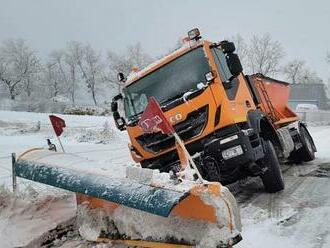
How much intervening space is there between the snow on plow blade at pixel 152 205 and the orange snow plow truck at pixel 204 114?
1686 millimetres

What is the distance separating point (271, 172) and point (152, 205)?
361 centimetres

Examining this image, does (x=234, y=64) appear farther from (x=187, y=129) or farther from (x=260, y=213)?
(x=260, y=213)

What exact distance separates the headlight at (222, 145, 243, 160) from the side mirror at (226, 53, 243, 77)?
131 centimetres

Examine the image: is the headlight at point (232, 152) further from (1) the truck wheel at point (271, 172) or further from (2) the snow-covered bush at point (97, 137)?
(2) the snow-covered bush at point (97, 137)

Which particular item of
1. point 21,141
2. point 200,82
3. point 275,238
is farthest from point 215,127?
point 21,141

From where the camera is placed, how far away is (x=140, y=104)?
7633mm

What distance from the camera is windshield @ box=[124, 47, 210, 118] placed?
698 cm

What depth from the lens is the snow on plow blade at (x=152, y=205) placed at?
3814 millimetres

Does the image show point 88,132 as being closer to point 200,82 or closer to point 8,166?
point 8,166

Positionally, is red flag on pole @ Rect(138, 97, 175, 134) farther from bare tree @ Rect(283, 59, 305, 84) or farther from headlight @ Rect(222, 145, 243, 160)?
bare tree @ Rect(283, 59, 305, 84)

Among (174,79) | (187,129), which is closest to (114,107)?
(174,79)

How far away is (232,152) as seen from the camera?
6371 mm

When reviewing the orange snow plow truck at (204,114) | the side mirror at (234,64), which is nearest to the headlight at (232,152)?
the orange snow plow truck at (204,114)

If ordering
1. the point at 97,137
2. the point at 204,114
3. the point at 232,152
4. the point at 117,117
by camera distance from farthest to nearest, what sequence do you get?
the point at 97,137 < the point at 117,117 < the point at 204,114 < the point at 232,152
